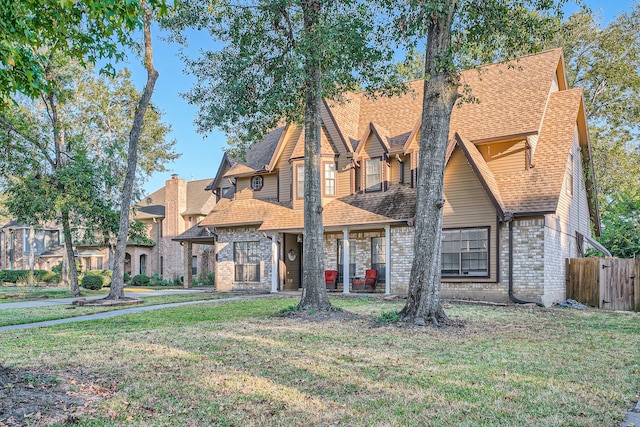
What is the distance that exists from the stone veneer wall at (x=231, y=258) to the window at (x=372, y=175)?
17.1ft

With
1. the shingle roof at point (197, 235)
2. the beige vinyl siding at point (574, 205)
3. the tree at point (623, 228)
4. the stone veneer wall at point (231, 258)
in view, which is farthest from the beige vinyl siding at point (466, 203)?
the shingle roof at point (197, 235)

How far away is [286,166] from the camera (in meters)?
22.0

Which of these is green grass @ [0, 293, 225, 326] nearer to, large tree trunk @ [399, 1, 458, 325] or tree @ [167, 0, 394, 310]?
tree @ [167, 0, 394, 310]

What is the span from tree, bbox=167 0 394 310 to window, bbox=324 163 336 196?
6.40 meters

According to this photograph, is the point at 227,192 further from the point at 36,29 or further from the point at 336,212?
the point at 36,29

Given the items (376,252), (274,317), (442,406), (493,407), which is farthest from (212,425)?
(376,252)

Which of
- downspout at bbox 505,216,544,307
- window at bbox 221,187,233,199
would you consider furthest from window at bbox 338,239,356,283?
window at bbox 221,187,233,199

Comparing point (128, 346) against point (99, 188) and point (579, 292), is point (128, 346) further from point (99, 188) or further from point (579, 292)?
point (579, 292)

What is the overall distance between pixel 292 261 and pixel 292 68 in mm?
12712

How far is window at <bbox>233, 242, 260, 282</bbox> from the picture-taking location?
22078mm

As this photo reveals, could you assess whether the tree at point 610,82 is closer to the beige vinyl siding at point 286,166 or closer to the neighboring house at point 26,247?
the beige vinyl siding at point 286,166

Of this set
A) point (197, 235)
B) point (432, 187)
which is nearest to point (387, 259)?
point (432, 187)

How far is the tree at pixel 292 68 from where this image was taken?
37.2ft

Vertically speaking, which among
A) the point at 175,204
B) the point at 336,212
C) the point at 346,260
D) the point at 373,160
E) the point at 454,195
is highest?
the point at 373,160
